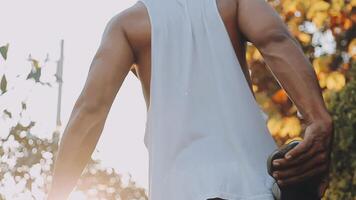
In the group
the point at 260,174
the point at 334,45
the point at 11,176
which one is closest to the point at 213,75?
the point at 260,174

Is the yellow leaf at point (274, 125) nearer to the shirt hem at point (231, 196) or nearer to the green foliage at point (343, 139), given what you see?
the green foliage at point (343, 139)

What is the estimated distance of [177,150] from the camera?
2.52 m

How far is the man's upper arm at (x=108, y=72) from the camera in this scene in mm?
2629

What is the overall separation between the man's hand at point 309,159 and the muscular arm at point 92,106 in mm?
525

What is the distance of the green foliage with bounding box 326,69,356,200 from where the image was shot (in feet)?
22.0

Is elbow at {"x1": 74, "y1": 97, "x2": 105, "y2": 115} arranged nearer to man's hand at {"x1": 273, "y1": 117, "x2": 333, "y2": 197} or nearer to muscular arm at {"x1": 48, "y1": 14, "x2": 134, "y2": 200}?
muscular arm at {"x1": 48, "y1": 14, "x2": 134, "y2": 200}

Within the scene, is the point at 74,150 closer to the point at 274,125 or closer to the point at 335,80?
the point at 335,80

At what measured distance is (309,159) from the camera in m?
2.41

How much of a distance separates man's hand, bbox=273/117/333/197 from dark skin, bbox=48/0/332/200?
56mm

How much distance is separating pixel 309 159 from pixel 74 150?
643 millimetres

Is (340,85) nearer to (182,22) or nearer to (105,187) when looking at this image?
(182,22)

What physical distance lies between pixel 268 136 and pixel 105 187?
1532cm

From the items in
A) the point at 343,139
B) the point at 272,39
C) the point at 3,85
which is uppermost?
the point at 272,39

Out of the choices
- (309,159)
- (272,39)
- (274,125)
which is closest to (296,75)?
(272,39)
